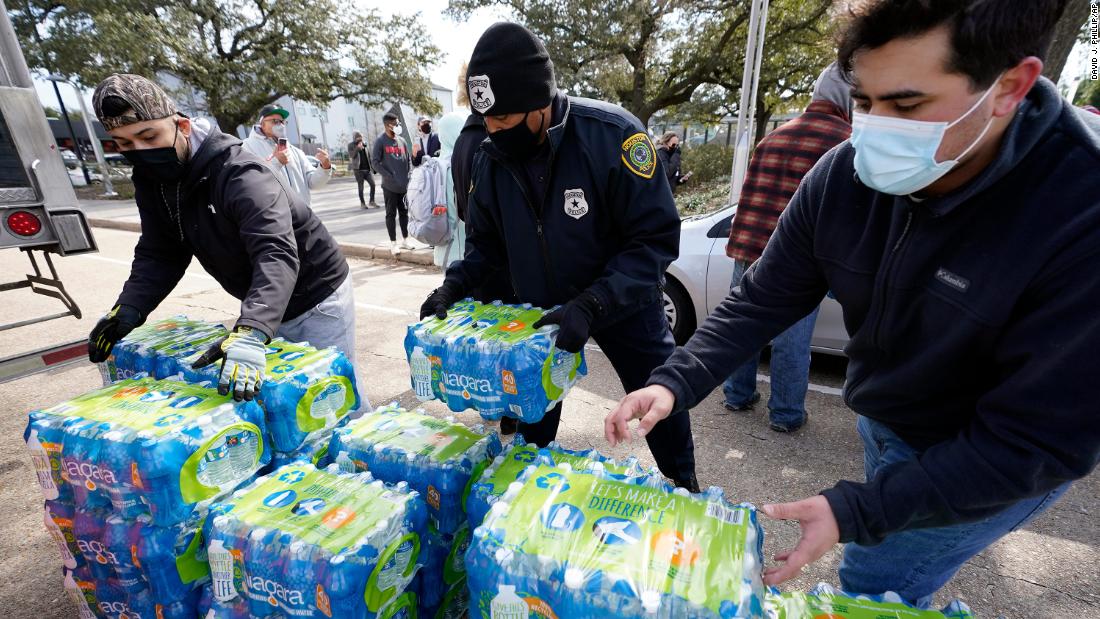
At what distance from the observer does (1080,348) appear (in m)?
0.88

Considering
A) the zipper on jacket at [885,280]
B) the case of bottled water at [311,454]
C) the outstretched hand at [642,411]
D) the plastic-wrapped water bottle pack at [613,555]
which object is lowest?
the case of bottled water at [311,454]

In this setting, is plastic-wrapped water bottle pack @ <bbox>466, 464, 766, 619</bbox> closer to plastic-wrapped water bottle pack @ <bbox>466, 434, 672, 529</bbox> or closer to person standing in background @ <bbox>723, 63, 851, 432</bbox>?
plastic-wrapped water bottle pack @ <bbox>466, 434, 672, 529</bbox>

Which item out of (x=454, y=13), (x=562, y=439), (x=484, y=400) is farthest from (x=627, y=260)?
(x=454, y=13)

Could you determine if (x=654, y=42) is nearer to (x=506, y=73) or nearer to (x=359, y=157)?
(x=359, y=157)

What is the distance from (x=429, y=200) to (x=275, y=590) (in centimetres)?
381

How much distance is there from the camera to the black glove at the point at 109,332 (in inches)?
86.9

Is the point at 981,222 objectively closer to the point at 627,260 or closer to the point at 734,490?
the point at 627,260

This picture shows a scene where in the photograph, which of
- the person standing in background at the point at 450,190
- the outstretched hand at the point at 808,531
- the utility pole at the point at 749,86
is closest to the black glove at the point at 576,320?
the outstretched hand at the point at 808,531

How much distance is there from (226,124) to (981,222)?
2482 centimetres

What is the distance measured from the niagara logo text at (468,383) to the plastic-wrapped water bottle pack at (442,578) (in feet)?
1.65

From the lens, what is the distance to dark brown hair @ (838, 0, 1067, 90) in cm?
90

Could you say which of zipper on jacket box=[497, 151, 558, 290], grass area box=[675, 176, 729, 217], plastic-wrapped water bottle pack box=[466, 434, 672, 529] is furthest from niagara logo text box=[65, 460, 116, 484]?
grass area box=[675, 176, 729, 217]

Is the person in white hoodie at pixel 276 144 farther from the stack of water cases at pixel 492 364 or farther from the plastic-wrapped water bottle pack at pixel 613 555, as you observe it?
the plastic-wrapped water bottle pack at pixel 613 555

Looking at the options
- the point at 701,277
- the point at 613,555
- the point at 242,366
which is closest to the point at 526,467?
the point at 613,555
